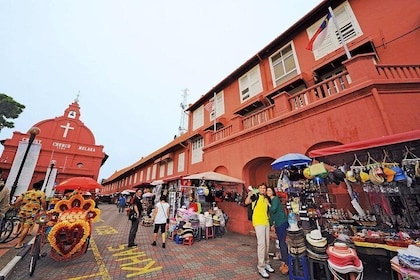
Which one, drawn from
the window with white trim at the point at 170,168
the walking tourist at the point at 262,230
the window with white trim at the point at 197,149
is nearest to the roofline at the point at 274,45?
the window with white trim at the point at 197,149

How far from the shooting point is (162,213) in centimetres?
667

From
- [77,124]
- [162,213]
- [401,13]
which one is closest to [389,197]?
[162,213]

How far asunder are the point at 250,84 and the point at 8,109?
89.3ft

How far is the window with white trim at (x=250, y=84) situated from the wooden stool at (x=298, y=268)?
942 cm

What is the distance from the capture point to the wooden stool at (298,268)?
11.6 ft

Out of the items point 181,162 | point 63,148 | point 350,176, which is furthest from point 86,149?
point 350,176

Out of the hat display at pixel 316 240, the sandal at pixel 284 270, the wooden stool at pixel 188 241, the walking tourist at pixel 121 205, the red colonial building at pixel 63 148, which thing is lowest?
the sandal at pixel 284 270

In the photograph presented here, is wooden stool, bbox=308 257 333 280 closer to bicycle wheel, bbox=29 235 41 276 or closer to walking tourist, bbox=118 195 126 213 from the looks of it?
bicycle wheel, bbox=29 235 41 276

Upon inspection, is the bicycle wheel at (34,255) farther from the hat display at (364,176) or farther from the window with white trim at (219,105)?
the window with white trim at (219,105)

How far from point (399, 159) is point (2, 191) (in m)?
11.4

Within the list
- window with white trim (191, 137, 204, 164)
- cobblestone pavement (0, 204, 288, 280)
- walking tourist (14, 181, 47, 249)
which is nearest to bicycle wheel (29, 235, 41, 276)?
cobblestone pavement (0, 204, 288, 280)

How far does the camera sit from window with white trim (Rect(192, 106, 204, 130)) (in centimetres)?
1531

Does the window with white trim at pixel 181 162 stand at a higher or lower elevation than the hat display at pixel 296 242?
higher

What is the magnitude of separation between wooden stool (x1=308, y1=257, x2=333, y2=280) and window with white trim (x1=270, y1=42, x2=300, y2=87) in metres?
9.00
